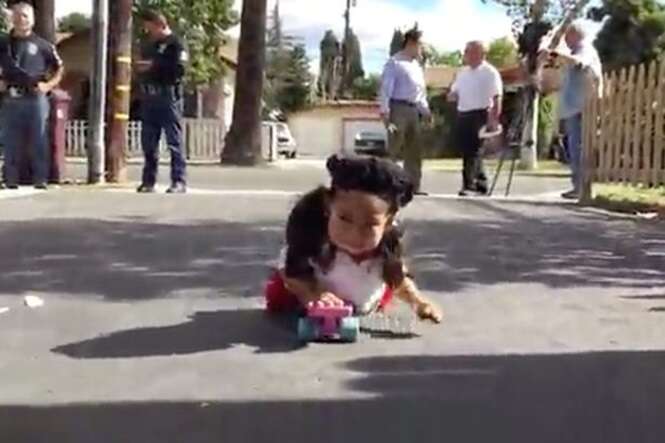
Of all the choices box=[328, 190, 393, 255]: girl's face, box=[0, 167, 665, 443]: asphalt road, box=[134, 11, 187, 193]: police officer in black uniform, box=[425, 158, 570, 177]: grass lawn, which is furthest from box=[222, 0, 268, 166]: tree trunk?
box=[328, 190, 393, 255]: girl's face

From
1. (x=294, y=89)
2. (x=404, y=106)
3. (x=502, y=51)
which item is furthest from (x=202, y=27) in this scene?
(x=404, y=106)

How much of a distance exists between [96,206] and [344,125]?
57.2m

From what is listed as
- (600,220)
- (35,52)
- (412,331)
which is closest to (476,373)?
(412,331)

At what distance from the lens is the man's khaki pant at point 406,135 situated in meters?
13.2

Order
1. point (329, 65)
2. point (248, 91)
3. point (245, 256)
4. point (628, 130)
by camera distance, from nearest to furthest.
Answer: point (245, 256), point (628, 130), point (248, 91), point (329, 65)

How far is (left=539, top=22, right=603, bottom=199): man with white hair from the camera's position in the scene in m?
13.6

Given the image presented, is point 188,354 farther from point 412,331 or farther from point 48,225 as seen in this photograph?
point 48,225

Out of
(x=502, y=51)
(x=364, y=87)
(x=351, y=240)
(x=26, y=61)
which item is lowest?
(x=351, y=240)

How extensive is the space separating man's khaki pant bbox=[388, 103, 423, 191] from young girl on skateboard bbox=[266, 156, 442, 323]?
26.1 feet

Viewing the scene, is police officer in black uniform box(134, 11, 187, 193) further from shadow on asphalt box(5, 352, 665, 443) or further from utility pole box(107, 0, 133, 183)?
shadow on asphalt box(5, 352, 665, 443)

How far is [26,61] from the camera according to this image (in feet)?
40.3

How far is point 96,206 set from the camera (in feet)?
33.4

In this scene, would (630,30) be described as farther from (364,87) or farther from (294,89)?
(364,87)

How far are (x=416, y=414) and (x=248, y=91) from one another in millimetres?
23255
